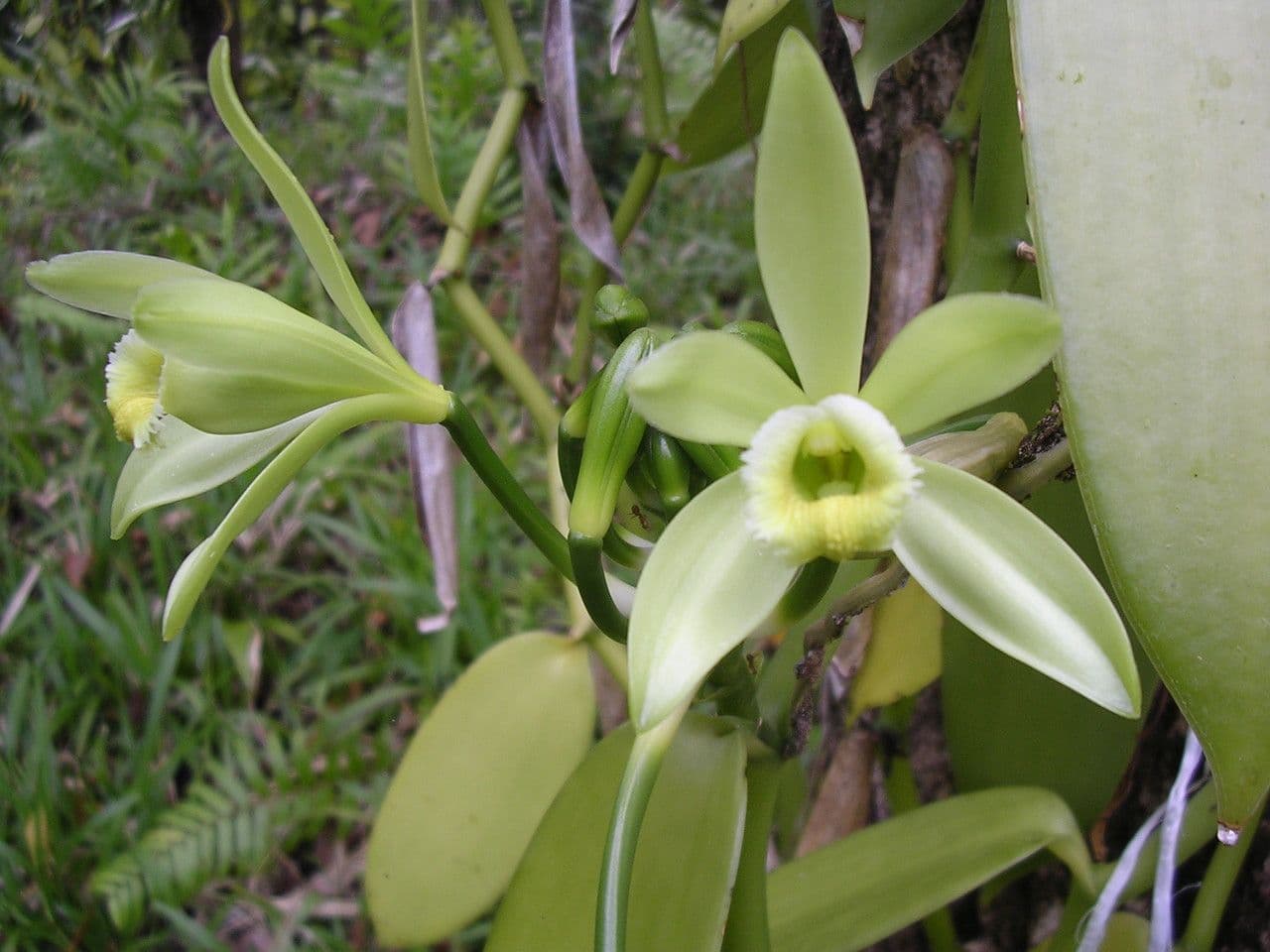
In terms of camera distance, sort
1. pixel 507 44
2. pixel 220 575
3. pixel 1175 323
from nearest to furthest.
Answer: pixel 1175 323, pixel 507 44, pixel 220 575

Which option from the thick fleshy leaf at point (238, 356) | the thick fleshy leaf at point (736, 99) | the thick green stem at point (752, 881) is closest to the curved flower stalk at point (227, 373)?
the thick fleshy leaf at point (238, 356)

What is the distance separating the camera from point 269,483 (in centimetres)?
45

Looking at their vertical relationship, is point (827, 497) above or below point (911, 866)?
above

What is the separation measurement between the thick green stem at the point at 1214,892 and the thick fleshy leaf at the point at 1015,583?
318 mm

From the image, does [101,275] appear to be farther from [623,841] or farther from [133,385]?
[623,841]

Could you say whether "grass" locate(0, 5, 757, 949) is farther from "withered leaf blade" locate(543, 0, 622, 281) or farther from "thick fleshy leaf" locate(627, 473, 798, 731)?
"thick fleshy leaf" locate(627, 473, 798, 731)

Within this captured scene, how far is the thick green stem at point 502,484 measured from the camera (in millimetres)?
486

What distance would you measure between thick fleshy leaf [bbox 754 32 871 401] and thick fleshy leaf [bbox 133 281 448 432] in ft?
0.66

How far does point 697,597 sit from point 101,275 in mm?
330

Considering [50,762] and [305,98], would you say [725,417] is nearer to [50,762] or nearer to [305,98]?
[50,762]

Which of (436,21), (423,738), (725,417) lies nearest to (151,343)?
(725,417)

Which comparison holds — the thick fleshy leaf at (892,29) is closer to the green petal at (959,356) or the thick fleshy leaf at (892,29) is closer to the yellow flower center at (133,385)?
the green petal at (959,356)

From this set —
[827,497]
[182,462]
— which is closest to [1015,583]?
[827,497]

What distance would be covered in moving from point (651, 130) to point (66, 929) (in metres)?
1.13
